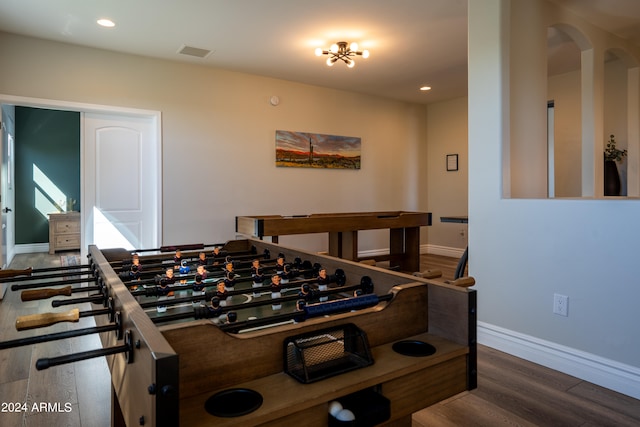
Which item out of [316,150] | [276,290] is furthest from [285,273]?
[316,150]

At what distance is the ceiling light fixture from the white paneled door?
2.03 meters

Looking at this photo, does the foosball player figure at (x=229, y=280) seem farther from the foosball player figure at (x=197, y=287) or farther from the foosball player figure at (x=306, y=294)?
the foosball player figure at (x=306, y=294)

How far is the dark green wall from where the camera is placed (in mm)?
7066

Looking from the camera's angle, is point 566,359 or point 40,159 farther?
point 40,159

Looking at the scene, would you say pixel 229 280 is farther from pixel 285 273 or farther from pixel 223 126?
pixel 223 126

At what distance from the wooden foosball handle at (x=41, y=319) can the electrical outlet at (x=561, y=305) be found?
96.5 inches

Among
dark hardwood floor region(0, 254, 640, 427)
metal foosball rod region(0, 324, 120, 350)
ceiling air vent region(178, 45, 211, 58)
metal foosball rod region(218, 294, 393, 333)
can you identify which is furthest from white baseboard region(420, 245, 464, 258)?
metal foosball rod region(0, 324, 120, 350)

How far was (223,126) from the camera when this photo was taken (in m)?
4.76

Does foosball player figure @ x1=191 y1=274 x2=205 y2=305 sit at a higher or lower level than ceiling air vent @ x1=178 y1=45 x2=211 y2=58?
lower

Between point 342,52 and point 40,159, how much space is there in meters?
6.34

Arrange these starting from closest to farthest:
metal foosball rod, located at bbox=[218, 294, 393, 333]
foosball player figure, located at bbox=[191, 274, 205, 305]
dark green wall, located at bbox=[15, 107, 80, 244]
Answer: metal foosball rod, located at bbox=[218, 294, 393, 333]
foosball player figure, located at bbox=[191, 274, 205, 305]
dark green wall, located at bbox=[15, 107, 80, 244]

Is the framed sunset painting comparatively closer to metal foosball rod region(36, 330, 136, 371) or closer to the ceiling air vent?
the ceiling air vent

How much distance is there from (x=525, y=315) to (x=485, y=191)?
0.85 m

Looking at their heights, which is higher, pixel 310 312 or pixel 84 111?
pixel 84 111
